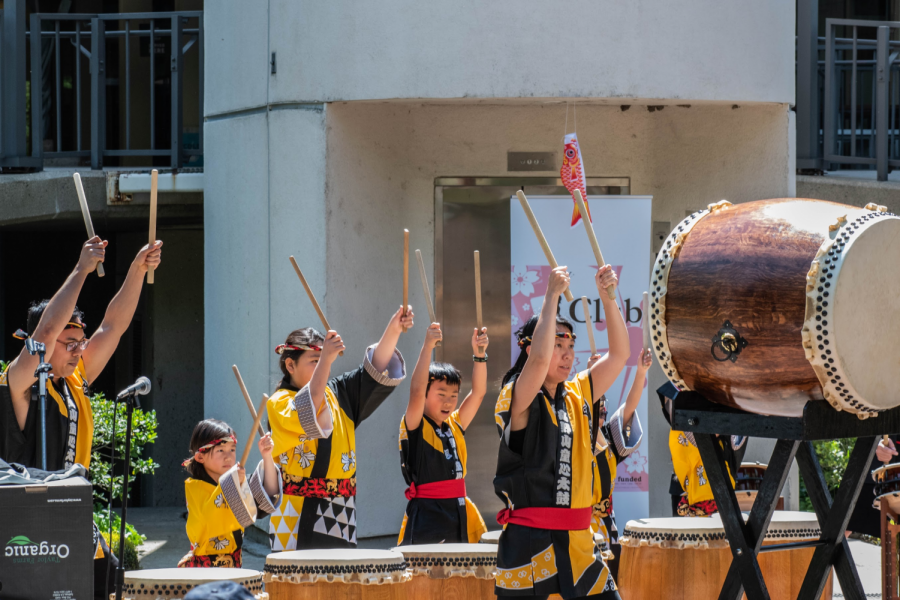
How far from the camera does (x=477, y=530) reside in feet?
16.7

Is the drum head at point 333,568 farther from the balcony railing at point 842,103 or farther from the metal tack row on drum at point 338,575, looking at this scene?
the balcony railing at point 842,103

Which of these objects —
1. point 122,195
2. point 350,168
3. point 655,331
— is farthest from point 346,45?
point 655,331

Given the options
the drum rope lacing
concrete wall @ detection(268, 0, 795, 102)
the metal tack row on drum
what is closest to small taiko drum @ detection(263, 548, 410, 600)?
the metal tack row on drum

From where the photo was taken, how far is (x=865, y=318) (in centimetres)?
321

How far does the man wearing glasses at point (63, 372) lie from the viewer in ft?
13.3

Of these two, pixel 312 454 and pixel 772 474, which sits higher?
pixel 772 474

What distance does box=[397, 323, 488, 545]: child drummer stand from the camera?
195 inches

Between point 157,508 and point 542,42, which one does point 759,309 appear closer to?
point 542,42

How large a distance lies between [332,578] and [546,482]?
867 millimetres

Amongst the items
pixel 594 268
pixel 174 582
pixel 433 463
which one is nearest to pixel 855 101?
pixel 594 268

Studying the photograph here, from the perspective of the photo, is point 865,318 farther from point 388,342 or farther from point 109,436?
point 109,436

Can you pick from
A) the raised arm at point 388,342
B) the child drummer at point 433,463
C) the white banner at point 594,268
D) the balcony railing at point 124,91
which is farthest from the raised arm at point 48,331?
the balcony railing at point 124,91

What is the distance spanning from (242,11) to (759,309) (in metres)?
4.93

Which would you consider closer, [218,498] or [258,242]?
[218,498]
